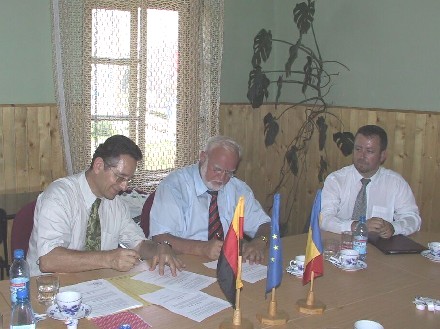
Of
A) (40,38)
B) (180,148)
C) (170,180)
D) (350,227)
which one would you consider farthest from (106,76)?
(350,227)

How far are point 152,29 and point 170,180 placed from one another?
6.33 feet

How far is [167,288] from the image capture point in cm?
200

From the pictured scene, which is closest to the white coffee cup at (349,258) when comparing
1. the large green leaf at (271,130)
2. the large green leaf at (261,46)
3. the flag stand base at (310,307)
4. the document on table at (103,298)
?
the flag stand base at (310,307)

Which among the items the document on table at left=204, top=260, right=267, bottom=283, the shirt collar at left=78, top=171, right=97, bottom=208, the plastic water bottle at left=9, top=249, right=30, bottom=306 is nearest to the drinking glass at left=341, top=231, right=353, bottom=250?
the document on table at left=204, top=260, right=267, bottom=283

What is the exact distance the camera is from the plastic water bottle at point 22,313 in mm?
1589

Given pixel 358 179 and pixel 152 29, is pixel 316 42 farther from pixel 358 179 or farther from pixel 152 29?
pixel 358 179

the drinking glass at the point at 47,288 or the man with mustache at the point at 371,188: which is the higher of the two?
the man with mustache at the point at 371,188

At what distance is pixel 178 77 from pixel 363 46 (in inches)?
62.0

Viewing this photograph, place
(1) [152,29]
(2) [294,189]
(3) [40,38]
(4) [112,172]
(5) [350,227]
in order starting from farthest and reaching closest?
(2) [294,189]
(1) [152,29]
(3) [40,38]
(5) [350,227]
(4) [112,172]

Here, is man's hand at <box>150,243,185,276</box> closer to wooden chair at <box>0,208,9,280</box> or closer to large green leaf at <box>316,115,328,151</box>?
wooden chair at <box>0,208,9,280</box>

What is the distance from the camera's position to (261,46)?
4.69 meters

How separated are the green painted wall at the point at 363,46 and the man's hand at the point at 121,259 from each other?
2.74 meters

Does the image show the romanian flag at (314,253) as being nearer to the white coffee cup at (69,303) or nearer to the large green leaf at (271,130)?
the white coffee cup at (69,303)

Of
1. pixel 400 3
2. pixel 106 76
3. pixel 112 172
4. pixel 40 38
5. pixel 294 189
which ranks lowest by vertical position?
pixel 294 189
